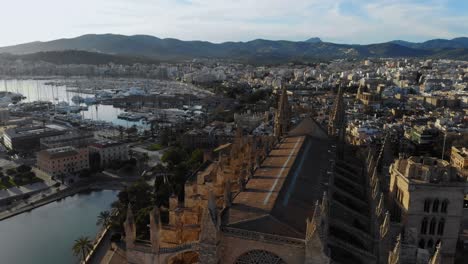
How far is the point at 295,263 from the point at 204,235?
13.5 ft

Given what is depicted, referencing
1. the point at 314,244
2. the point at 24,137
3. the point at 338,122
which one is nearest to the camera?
the point at 314,244

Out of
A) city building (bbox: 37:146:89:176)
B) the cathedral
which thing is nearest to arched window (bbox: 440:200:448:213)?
the cathedral

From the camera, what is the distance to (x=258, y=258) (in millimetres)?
17219

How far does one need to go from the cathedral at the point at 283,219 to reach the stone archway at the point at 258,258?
4 centimetres

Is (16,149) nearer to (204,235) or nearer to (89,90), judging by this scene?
(204,235)

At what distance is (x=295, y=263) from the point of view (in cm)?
1658

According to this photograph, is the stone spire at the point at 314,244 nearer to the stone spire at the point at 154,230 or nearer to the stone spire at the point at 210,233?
the stone spire at the point at 210,233

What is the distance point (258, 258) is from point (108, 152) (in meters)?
51.9

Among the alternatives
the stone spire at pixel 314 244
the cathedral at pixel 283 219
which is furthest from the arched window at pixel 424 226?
the stone spire at pixel 314 244

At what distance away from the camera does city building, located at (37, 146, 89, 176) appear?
57.5m

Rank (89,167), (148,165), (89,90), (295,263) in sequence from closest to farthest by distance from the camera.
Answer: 1. (295,263)
2. (89,167)
3. (148,165)
4. (89,90)

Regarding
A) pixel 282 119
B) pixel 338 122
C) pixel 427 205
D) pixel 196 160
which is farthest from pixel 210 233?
pixel 196 160

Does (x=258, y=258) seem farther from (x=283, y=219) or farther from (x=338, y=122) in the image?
(x=338, y=122)

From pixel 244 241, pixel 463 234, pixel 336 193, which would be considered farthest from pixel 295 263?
pixel 463 234
